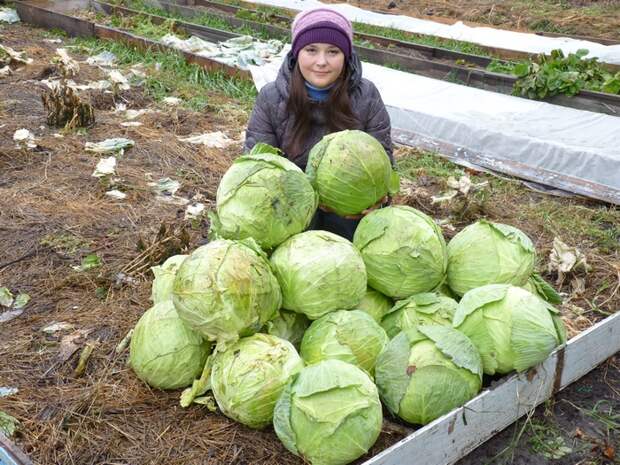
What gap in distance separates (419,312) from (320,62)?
5.76ft

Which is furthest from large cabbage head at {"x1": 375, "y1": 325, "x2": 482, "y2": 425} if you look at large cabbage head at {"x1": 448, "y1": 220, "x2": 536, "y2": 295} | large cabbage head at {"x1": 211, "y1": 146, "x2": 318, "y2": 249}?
large cabbage head at {"x1": 211, "y1": 146, "x2": 318, "y2": 249}

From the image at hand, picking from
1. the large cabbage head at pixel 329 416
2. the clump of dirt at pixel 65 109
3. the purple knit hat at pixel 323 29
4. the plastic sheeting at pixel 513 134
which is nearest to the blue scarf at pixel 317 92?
the purple knit hat at pixel 323 29

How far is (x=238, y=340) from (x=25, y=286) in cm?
219

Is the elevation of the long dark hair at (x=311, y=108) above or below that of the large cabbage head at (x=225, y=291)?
above

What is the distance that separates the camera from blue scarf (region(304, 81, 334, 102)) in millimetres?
4133

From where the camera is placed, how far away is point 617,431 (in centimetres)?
325

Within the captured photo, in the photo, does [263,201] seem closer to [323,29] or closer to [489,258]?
[489,258]

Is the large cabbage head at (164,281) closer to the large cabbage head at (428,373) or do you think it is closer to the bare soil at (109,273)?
the bare soil at (109,273)

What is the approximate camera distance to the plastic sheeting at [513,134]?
6.12m

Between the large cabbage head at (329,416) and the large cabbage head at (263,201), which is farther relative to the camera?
the large cabbage head at (263,201)

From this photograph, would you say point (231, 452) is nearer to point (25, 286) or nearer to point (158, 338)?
point (158, 338)

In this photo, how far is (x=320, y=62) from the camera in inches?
156

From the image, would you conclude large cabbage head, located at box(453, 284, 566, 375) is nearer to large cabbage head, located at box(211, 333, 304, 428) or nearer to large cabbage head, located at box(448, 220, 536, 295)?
large cabbage head, located at box(448, 220, 536, 295)

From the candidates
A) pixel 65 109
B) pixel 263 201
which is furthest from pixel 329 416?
pixel 65 109
